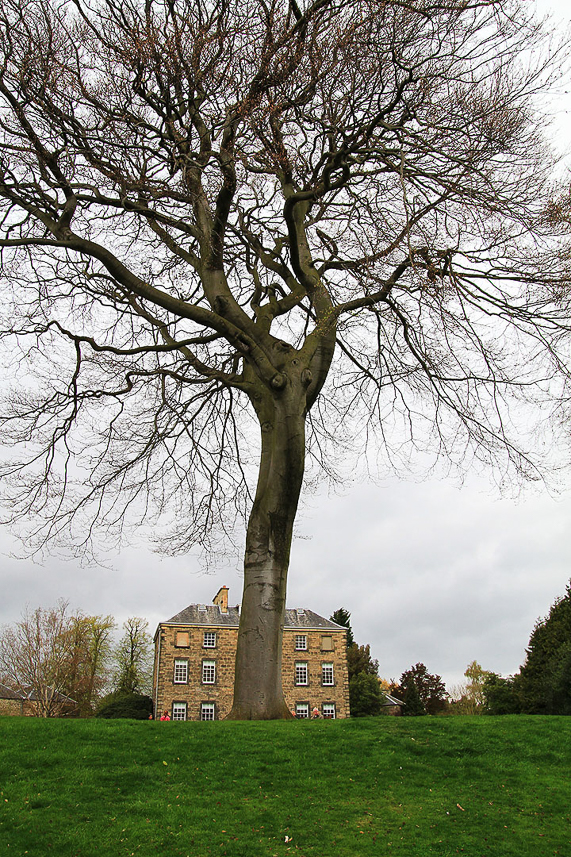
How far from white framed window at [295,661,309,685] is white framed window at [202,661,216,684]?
4.82 m

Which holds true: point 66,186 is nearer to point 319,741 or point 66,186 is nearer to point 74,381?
point 74,381

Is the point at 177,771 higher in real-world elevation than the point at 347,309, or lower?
lower

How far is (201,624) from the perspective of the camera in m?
38.6

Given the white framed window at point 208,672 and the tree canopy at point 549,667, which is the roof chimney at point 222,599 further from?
the tree canopy at point 549,667

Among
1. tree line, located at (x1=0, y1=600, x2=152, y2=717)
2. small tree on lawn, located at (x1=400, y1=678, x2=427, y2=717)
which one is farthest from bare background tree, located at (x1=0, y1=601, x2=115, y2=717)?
small tree on lawn, located at (x1=400, y1=678, x2=427, y2=717)

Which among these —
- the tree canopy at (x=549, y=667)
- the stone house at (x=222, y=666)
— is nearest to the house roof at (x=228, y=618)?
the stone house at (x=222, y=666)

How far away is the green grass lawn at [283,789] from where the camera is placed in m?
5.38

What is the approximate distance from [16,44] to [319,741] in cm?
977

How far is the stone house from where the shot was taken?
3631cm

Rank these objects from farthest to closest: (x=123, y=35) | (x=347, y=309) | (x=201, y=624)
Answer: (x=201, y=624)
(x=347, y=309)
(x=123, y=35)

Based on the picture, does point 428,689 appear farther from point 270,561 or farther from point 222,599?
point 270,561

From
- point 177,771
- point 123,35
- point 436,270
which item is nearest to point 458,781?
point 177,771

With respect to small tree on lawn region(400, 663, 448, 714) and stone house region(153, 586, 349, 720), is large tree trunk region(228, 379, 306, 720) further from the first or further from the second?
small tree on lawn region(400, 663, 448, 714)

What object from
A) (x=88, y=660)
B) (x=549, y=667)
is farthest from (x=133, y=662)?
(x=549, y=667)
